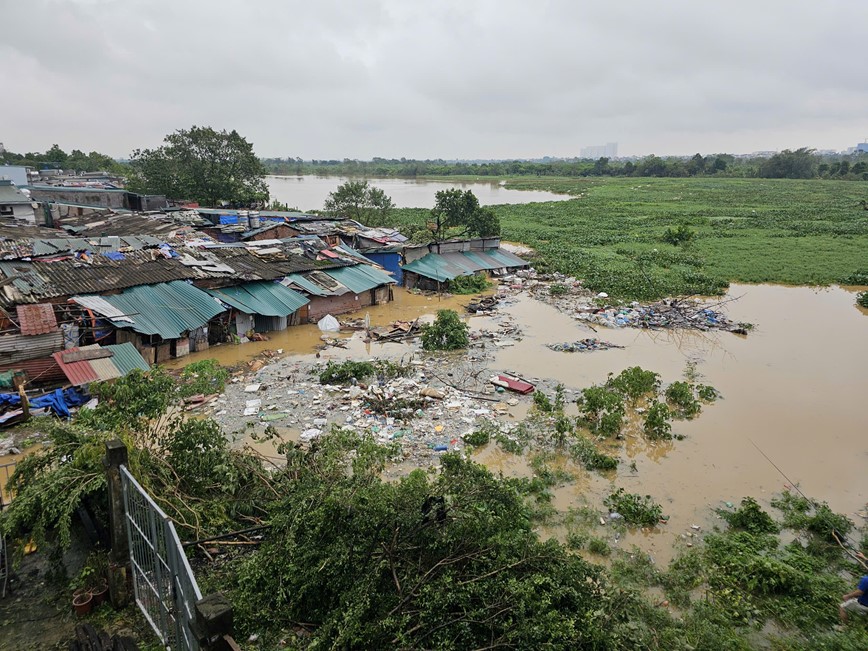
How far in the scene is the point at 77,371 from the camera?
1035 cm

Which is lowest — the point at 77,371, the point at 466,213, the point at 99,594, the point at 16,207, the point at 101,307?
the point at 77,371

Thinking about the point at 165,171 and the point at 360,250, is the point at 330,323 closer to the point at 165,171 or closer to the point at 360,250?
the point at 360,250

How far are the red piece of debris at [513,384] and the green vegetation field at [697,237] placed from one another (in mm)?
10221

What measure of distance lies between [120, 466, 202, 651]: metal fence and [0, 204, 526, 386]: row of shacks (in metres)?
7.07

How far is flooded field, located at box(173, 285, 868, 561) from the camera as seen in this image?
8.23 m

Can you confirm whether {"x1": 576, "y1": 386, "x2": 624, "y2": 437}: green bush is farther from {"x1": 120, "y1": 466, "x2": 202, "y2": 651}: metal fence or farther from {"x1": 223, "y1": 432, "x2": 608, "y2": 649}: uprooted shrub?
{"x1": 120, "y1": 466, "x2": 202, "y2": 651}: metal fence

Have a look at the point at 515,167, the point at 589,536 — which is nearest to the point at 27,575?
the point at 589,536

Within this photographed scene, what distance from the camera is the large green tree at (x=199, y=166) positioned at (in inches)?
1241

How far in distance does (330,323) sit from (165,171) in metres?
23.1

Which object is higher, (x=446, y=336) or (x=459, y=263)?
(x=459, y=263)

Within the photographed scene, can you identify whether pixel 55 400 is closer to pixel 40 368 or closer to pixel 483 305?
pixel 40 368

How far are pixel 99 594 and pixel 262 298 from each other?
11.5m

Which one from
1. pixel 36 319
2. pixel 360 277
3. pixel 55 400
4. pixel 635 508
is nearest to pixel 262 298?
pixel 360 277

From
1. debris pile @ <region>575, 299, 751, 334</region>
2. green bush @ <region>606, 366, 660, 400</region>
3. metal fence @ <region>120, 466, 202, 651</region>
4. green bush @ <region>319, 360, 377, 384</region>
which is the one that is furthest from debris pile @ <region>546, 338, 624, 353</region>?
metal fence @ <region>120, 466, 202, 651</region>
